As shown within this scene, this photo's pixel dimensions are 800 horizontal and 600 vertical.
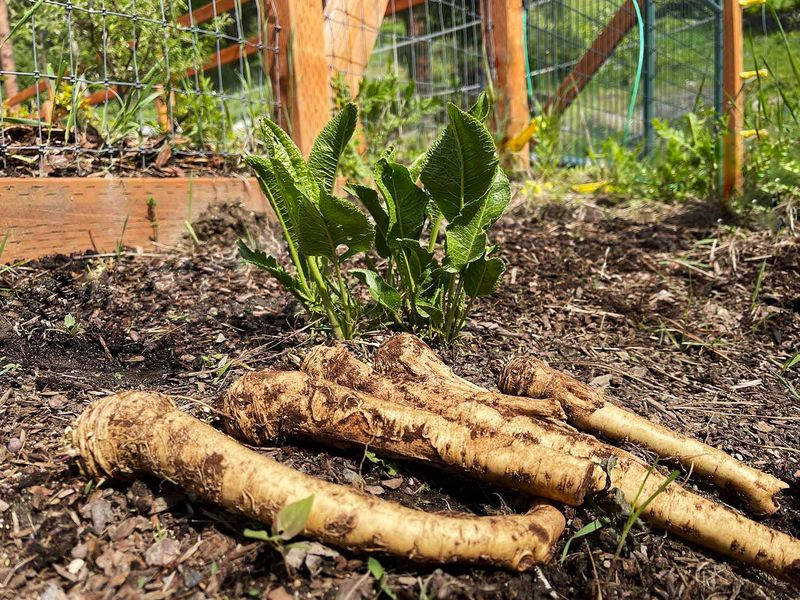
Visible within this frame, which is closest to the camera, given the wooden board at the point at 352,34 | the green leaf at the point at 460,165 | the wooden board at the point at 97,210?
→ the green leaf at the point at 460,165

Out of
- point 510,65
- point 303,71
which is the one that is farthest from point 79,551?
point 510,65

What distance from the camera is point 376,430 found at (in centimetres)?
132

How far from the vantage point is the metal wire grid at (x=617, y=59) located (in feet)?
17.0

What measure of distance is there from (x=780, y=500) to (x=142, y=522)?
1.30 meters

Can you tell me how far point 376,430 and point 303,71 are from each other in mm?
2232

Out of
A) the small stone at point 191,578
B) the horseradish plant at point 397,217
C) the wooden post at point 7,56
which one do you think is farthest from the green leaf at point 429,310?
the wooden post at point 7,56

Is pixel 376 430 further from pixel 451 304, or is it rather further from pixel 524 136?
pixel 524 136

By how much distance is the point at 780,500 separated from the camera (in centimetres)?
143

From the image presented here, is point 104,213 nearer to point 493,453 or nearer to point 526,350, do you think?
point 526,350

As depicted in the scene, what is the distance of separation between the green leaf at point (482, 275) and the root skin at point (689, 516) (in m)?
0.43

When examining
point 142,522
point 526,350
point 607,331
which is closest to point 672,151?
point 607,331

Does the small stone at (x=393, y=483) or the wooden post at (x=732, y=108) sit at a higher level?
the wooden post at (x=732, y=108)

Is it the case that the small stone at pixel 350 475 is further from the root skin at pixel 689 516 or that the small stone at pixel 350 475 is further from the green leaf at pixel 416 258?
the green leaf at pixel 416 258

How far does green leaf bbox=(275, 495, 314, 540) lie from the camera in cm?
102
